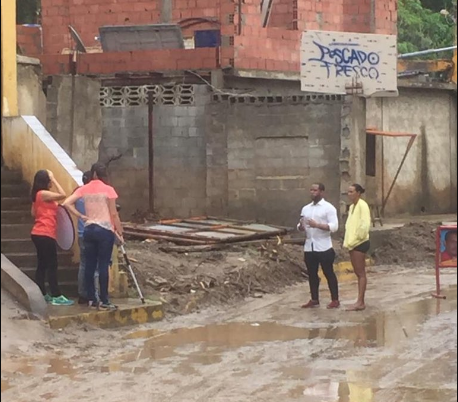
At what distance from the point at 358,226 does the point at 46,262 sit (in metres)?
3.56

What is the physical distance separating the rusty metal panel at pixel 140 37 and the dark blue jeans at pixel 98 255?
7709 millimetres

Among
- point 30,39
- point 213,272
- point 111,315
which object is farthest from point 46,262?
point 30,39

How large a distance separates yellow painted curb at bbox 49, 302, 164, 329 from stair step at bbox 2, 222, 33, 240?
180 cm

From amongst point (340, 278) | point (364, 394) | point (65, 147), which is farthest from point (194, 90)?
point (364, 394)

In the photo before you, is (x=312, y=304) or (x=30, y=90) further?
(x=30, y=90)

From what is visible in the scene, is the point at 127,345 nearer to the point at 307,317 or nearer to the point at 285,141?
the point at 307,317

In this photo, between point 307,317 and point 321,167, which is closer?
point 307,317

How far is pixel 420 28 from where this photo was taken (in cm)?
2672

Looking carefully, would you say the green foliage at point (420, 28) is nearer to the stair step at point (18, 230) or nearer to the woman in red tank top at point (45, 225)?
the stair step at point (18, 230)

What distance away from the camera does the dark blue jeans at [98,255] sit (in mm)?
9016

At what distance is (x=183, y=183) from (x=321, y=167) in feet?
8.41

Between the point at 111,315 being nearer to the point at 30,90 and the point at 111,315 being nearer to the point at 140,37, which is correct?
the point at 30,90

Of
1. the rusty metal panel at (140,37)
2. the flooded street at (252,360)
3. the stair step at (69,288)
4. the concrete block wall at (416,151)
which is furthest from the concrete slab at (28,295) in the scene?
the concrete block wall at (416,151)

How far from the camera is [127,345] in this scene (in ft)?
27.6
